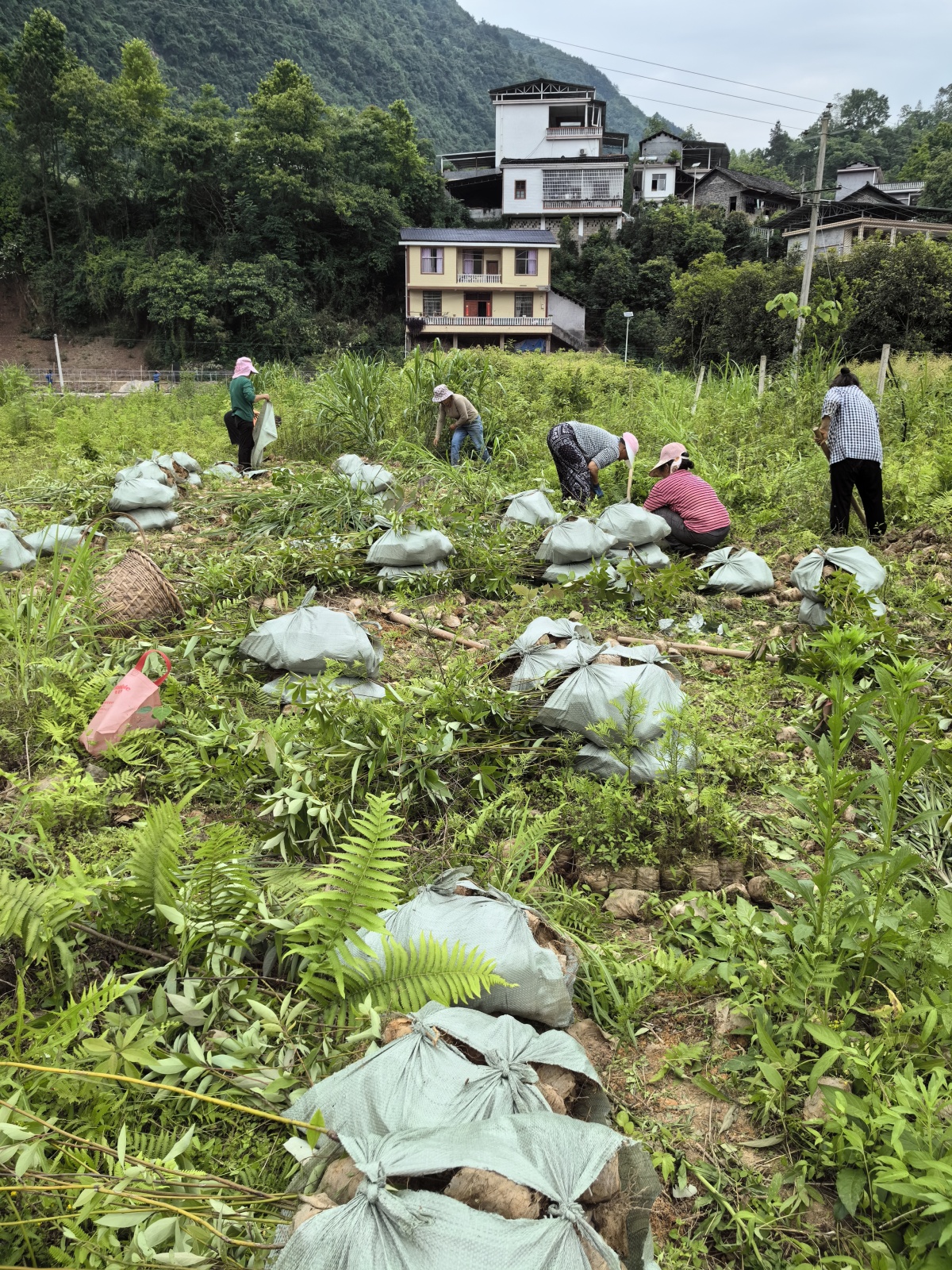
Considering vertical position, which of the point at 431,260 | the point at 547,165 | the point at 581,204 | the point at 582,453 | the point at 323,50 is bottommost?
the point at 582,453

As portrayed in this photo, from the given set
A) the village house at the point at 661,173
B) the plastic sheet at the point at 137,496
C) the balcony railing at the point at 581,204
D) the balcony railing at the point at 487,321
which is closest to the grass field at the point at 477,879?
the plastic sheet at the point at 137,496

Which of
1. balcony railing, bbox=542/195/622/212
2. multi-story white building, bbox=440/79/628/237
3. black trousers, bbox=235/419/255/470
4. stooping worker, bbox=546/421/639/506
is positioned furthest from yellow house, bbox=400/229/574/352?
stooping worker, bbox=546/421/639/506

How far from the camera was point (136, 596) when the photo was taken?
10.8 feet

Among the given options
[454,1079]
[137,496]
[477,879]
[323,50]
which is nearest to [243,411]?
[137,496]

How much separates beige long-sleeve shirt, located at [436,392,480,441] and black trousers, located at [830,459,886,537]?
317 cm

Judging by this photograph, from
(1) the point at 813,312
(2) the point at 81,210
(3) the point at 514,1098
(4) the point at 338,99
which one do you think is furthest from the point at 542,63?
(3) the point at 514,1098

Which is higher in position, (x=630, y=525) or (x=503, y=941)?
(x=630, y=525)

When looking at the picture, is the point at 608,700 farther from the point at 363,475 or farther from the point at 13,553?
the point at 363,475

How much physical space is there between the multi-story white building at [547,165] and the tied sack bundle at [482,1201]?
145 ft

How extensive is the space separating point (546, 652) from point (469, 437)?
456cm

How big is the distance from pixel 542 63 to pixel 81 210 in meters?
113

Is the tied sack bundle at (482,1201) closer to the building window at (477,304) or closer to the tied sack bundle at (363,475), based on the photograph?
the tied sack bundle at (363,475)

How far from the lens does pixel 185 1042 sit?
140cm

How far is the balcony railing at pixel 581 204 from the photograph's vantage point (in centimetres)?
3950
